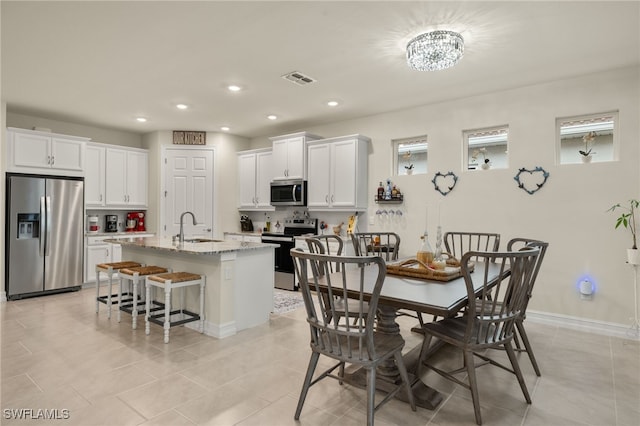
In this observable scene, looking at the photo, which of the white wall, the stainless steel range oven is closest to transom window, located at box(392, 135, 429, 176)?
the white wall

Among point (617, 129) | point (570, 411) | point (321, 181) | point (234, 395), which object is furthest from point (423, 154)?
point (234, 395)

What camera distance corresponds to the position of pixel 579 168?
3.77 meters

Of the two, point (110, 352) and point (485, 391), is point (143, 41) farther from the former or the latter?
point (485, 391)

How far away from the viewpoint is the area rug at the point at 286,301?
4449 mm

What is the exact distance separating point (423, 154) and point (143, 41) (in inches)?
138

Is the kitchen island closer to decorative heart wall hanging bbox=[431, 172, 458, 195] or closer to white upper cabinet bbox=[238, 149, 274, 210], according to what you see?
decorative heart wall hanging bbox=[431, 172, 458, 195]

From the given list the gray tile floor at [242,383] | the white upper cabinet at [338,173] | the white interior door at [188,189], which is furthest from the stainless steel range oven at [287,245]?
the gray tile floor at [242,383]

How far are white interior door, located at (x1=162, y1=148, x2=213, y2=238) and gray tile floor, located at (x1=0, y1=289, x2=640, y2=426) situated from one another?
295cm

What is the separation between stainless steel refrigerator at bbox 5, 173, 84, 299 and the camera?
4766 millimetres

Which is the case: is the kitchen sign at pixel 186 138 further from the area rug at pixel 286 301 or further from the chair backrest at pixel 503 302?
the chair backrest at pixel 503 302

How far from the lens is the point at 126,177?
20.7ft

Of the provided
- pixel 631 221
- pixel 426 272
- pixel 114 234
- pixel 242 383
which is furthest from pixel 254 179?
pixel 631 221

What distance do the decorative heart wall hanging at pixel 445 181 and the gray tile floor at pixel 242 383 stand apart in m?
1.84

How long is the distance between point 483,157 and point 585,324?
2086 millimetres
